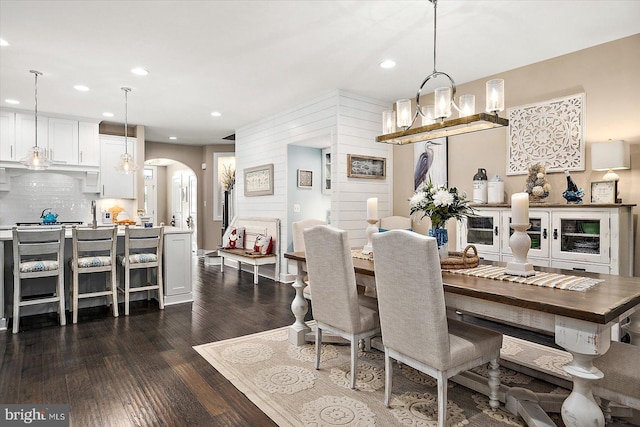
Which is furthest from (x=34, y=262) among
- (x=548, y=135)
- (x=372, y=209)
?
(x=548, y=135)

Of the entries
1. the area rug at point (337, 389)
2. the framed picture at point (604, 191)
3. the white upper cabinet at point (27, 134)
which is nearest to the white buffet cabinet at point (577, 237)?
the framed picture at point (604, 191)

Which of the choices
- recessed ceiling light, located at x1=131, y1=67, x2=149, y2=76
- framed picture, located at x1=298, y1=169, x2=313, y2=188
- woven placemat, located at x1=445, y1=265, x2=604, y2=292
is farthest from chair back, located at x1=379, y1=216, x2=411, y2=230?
recessed ceiling light, located at x1=131, y1=67, x2=149, y2=76

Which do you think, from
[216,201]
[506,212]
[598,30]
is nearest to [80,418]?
[506,212]

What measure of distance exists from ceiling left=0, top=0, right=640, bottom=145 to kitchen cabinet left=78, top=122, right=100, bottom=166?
1.27m

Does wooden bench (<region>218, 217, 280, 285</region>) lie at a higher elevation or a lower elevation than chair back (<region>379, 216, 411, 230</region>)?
lower

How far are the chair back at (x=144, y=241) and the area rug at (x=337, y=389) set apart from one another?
61.3 inches

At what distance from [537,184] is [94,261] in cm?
460

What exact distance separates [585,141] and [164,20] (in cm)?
395

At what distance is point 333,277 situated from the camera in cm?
243

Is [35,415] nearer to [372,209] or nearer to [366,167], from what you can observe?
[372,209]

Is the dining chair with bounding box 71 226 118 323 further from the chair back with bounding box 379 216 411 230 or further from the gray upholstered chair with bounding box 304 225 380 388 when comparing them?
the chair back with bounding box 379 216 411 230

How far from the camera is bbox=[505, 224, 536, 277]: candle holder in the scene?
7.07 feet

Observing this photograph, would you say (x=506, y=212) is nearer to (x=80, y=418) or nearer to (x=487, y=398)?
(x=487, y=398)

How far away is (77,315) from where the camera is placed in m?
3.99
